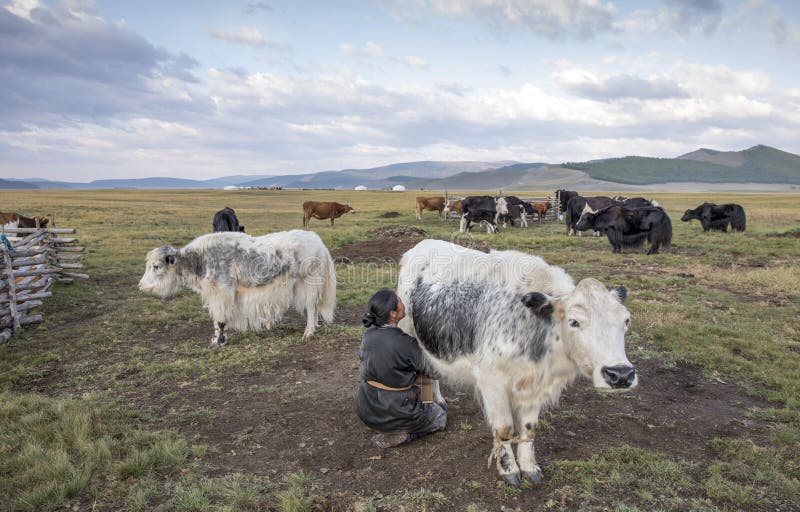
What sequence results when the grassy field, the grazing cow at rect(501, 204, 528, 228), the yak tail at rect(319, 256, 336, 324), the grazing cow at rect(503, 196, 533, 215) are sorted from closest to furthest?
1. the grassy field
2. the yak tail at rect(319, 256, 336, 324)
3. the grazing cow at rect(501, 204, 528, 228)
4. the grazing cow at rect(503, 196, 533, 215)

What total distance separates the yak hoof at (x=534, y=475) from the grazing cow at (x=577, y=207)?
65.0 feet

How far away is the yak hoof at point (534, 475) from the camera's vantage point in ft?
13.4

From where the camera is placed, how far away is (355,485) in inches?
161

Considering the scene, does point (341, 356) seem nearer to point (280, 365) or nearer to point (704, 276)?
point (280, 365)

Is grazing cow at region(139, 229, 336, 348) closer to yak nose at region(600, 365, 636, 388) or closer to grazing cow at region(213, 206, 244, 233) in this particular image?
yak nose at region(600, 365, 636, 388)

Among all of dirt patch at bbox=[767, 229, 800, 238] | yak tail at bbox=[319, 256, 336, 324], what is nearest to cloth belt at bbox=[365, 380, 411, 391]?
yak tail at bbox=[319, 256, 336, 324]

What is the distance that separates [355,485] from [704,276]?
40.0ft

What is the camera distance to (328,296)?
28.5 ft

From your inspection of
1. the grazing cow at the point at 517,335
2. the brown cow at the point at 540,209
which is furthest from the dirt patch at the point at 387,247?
the brown cow at the point at 540,209

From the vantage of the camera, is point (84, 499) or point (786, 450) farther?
point (786, 450)

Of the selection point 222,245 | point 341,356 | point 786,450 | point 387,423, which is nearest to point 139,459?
point 387,423

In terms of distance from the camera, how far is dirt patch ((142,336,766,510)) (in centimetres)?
419

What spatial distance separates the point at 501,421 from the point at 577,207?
22332 millimetres

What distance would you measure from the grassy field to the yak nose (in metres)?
1.23
